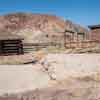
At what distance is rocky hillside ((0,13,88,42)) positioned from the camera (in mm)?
72000

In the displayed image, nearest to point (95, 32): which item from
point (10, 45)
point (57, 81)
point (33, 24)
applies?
point (10, 45)

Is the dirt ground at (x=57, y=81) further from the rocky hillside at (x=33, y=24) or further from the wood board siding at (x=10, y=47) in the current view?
the rocky hillside at (x=33, y=24)

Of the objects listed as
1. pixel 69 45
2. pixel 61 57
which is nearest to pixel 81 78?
pixel 61 57

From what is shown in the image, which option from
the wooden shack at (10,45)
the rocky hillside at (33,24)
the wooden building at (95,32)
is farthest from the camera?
the rocky hillside at (33,24)

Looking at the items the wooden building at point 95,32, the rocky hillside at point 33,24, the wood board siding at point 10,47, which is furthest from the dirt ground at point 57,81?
the rocky hillside at point 33,24

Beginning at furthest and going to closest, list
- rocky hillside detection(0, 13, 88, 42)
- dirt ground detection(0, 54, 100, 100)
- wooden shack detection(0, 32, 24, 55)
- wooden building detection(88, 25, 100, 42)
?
rocky hillside detection(0, 13, 88, 42) < wooden building detection(88, 25, 100, 42) < wooden shack detection(0, 32, 24, 55) < dirt ground detection(0, 54, 100, 100)

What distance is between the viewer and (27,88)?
8789 millimetres

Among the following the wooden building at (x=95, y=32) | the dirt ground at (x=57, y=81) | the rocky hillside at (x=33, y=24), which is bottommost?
the dirt ground at (x=57, y=81)

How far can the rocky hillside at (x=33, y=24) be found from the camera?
7200 cm

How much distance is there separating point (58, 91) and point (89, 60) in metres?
4.42

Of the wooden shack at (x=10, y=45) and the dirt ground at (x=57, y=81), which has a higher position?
the wooden shack at (x=10, y=45)

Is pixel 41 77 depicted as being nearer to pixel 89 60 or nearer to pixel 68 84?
pixel 68 84

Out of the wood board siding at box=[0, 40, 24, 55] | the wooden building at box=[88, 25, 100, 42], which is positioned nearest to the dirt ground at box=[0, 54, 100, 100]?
the wood board siding at box=[0, 40, 24, 55]

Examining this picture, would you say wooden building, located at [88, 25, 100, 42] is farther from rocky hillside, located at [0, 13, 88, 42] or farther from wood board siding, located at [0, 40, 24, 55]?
rocky hillside, located at [0, 13, 88, 42]
